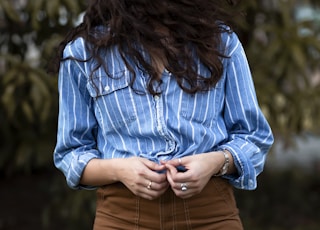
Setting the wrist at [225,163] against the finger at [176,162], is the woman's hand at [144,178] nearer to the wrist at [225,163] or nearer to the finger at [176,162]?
the finger at [176,162]

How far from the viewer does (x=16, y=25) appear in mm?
5188

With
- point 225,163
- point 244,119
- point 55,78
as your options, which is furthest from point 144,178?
point 55,78

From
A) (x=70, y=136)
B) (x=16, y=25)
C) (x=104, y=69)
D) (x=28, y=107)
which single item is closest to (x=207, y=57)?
(x=104, y=69)

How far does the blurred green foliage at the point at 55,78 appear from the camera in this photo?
4.89 meters

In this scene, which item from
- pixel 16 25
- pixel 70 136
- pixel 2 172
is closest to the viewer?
pixel 70 136

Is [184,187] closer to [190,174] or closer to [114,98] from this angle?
[190,174]

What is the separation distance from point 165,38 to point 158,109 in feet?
0.70

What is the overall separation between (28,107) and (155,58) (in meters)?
2.70

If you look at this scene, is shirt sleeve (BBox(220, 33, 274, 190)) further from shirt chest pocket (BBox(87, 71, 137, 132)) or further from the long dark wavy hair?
shirt chest pocket (BBox(87, 71, 137, 132))

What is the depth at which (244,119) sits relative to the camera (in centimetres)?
233

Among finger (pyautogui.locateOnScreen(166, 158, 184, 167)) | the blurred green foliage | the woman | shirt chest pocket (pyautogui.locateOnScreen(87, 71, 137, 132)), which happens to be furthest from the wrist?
the blurred green foliage

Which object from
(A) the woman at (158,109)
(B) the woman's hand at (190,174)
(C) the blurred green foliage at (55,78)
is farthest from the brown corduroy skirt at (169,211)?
(C) the blurred green foliage at (55,78)

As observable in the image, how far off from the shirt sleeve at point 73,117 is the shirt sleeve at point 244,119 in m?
0.42

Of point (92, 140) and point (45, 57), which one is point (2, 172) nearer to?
point (45, 57)
